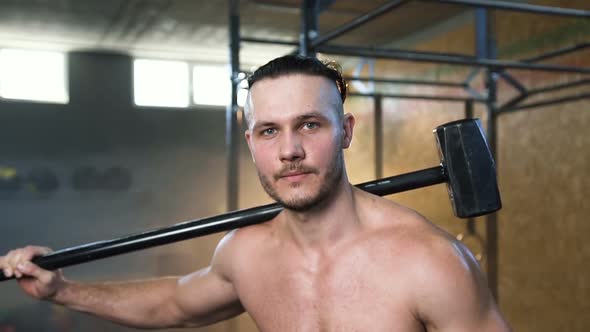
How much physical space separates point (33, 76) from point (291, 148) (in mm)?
6255

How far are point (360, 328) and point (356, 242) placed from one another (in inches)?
7.2

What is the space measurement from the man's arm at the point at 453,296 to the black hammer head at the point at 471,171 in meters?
0.17

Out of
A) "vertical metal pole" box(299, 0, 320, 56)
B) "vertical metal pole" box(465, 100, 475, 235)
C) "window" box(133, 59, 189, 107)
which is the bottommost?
"vertical metal pole" box(465, 100, 475, 235)

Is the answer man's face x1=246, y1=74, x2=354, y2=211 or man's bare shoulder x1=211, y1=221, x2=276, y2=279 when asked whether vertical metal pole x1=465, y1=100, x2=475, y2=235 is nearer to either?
man's bare shoulder x1=211, y1=221, x2=276, y2=279

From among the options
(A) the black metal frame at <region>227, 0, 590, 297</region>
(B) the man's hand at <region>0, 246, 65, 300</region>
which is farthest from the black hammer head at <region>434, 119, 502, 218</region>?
(B) the man's hand at <region>0, 246, 65, 300</region>

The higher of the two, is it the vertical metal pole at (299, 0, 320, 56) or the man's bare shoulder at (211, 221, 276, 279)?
the vertical metal pole at (299, 0, 320, 56)

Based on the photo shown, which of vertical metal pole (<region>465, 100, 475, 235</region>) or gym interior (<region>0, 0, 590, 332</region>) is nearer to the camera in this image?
gym interior (<region>0, 0, 590, 332</region>)

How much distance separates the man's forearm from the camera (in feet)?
4.81

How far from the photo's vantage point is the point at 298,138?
1103 millimetres

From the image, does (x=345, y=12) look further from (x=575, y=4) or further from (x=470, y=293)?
(x=470, y=293)

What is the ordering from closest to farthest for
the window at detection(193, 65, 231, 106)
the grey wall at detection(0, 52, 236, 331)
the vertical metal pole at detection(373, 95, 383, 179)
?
the vertical metal pole at detection(373, 95, 383, 179) → the grey wall at detection(0, 52, 236, 331) → the window at detection(193, 65, 231, 106)

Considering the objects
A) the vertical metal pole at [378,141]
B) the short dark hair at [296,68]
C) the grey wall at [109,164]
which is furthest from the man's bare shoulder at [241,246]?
the grey wall at [109,164]

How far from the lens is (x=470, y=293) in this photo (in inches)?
41.6

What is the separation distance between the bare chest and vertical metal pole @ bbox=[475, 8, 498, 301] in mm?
2287
